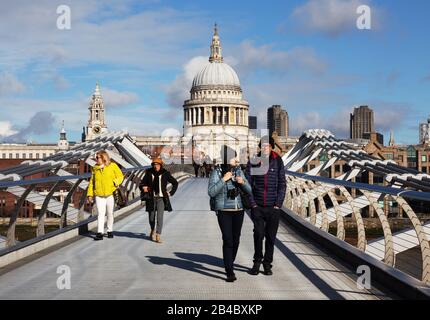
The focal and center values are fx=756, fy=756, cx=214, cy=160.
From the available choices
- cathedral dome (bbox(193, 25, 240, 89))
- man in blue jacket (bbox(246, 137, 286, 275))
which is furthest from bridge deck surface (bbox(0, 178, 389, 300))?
cathedral dome (bbox(193, 25, 240, 89))

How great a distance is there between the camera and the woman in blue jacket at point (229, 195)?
8.45 m

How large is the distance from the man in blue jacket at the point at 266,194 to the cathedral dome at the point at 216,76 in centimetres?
15070

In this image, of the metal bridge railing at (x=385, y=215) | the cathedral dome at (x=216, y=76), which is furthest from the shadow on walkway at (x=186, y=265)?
the cathedral dome at (x=216, y=76)

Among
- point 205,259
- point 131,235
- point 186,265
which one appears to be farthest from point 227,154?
point 131,235

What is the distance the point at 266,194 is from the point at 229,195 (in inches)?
23.5

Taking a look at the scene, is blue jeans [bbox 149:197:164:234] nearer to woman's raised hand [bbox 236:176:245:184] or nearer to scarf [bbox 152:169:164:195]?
scarf [bbox 152:169:164:195]

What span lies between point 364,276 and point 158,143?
151265 millimetres

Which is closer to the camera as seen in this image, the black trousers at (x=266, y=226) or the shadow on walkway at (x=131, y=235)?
the black trousers at (x=266, y=226)

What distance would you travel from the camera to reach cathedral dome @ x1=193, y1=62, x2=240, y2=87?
160 metres

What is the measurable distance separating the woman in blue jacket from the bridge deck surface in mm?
458

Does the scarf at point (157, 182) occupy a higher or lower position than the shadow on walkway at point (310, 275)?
higher

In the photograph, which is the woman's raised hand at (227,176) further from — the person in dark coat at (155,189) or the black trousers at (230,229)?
the person in dark coat at (155,189)

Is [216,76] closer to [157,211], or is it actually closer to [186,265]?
[157,211]
